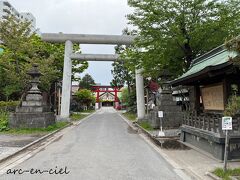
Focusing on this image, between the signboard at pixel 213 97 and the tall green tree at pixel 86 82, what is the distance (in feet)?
278

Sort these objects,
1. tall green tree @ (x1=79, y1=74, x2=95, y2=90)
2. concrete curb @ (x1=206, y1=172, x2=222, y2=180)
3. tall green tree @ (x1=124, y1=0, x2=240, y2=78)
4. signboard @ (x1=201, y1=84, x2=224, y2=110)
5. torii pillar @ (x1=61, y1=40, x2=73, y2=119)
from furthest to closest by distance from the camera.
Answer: tall green tree @ (x1=79, y1=74, x2=95, y2=90) < torii pillar @ (x1=61, y1=40, x2=73, y2=119) < tall green tree @ (x1=124, y1=0, x2=240, y2=78) < signboard @ (x1=201, y1=84, x2=224, y2=110) < concrete curb @ (x1=206, y1=172, x2=222, y2=180)

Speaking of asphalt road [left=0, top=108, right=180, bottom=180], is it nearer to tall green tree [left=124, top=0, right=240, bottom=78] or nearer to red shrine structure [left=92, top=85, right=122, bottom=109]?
tall green tree [left=124, top=0, right=240, bottom=78]

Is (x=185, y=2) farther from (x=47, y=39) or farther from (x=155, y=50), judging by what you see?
(x=47, y=39)

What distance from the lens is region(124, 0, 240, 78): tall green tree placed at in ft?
54.9

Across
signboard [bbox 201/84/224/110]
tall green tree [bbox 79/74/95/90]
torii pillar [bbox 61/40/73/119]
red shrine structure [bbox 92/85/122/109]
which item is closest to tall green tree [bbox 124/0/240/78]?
signboard [bbox 201/84/224/110]

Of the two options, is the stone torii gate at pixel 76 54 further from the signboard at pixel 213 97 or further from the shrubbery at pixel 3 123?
the signboard at pixel 213 97

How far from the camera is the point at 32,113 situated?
19750 millimetres

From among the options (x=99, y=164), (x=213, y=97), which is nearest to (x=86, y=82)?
(x=213, y=97)

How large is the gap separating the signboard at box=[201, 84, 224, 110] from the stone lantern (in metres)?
11.3

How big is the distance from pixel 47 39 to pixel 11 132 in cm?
1197

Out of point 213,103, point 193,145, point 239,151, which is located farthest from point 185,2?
point 239,151

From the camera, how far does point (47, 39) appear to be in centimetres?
2747

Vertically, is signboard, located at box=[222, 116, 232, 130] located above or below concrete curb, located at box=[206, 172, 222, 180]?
above

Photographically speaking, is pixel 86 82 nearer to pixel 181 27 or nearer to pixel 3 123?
pixel 3 123
